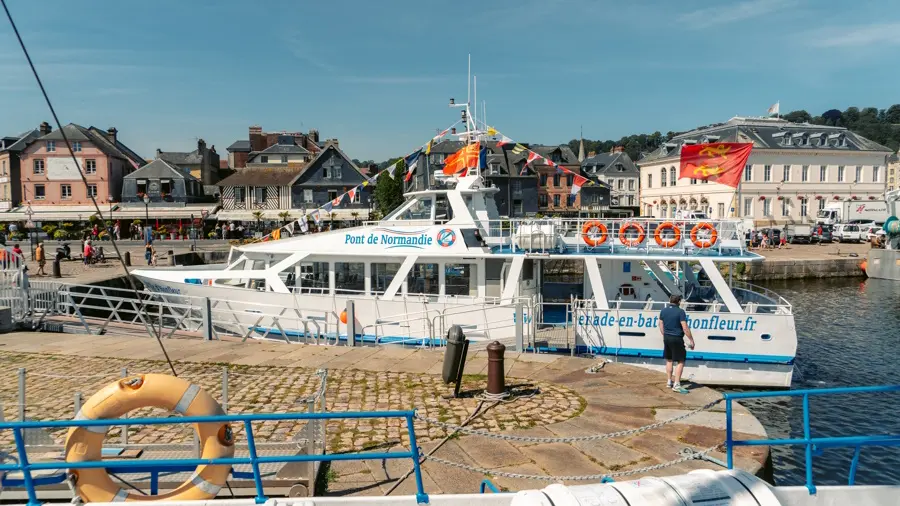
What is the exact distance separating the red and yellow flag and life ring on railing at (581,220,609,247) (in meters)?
3.62

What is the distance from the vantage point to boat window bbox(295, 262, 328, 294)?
1631 cm

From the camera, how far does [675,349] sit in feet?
32.3

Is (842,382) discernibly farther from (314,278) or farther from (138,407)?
(138,407)

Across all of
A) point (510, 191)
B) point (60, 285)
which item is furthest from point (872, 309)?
point (510, 191)

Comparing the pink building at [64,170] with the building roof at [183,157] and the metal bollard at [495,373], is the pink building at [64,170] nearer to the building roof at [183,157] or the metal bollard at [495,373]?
the building roof at [183,157]

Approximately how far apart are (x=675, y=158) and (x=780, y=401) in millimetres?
48784

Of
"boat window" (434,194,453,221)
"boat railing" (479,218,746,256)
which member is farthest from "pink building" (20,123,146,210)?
"boat railing" (479,218,746,256)

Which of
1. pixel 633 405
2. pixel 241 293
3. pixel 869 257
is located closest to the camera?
pixel 633 405

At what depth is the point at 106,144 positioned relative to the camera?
56.9 m

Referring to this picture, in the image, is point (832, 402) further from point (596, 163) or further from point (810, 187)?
point (596, 163)

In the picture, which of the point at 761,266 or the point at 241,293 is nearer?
the point at 241,293

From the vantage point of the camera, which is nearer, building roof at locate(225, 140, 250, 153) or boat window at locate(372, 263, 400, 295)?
boat window at locate(372, 263, 400, 295)

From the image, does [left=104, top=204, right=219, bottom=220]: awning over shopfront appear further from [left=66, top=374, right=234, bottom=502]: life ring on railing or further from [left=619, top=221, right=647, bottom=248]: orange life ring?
[left=66, top=374, right=234, bottom=502]: life ring on railing

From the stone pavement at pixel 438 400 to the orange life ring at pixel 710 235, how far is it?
4396 millimetres
